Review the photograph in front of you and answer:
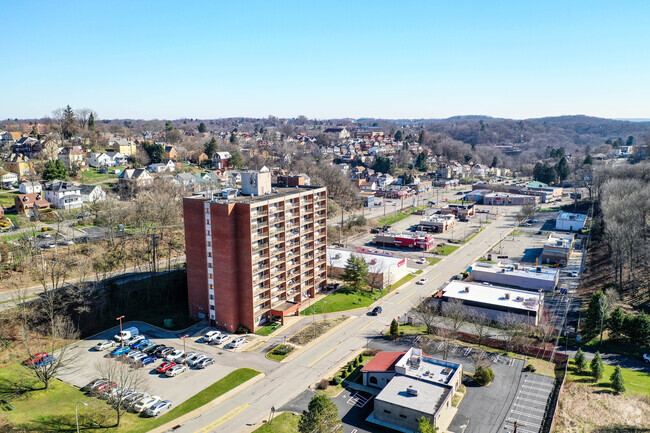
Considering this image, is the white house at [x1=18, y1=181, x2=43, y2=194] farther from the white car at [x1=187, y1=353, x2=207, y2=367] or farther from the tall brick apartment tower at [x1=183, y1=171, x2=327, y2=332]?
the white car at [x1=187, y1=353, x2=207, y2=367]

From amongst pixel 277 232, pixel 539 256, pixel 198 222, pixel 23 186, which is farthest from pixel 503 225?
pixel 23 186

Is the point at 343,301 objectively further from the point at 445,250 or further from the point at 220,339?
the point at 445,250

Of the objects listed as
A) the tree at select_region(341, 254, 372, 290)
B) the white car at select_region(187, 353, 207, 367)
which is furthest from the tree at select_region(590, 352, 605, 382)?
the white car at select_region(187, 353, 207, 367)

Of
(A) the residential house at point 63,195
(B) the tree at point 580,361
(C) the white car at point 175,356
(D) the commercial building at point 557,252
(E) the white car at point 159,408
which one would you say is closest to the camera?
(E) the white car at point 159,408

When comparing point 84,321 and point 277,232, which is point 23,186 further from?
point 277,232

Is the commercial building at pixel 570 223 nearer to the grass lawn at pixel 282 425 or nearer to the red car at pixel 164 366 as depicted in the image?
the grass lawn at pixel 282 425

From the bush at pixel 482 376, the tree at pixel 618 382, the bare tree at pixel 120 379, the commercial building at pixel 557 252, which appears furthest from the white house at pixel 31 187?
the commercial building at pixel 557 252

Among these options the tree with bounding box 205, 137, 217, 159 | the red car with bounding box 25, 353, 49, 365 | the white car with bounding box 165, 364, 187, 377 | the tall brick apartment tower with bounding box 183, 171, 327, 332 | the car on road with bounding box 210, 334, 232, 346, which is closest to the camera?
the red car with bounding box 25, 353, 49, 365
